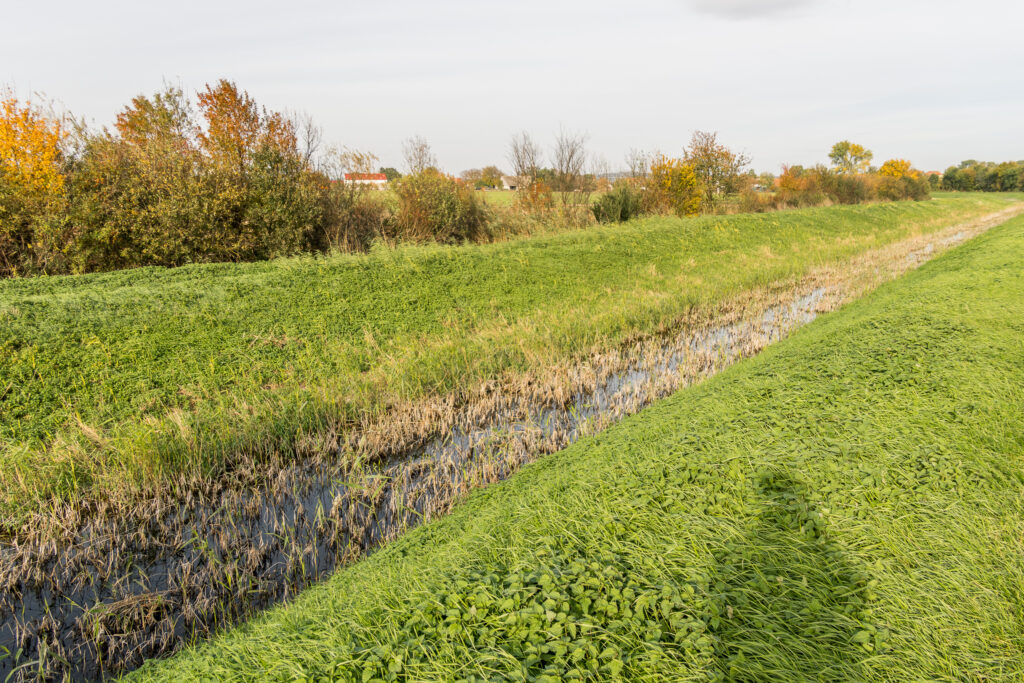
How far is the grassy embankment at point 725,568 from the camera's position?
92.2 inches

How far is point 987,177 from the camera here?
78.3m

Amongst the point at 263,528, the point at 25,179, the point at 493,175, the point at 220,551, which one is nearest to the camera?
the point at 220,551

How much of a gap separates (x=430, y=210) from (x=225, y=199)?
291 inches

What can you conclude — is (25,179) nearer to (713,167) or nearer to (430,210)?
(430,210)

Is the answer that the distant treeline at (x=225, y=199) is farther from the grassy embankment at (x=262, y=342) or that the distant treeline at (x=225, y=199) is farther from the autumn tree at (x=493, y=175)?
the autumn tree at (x=493, y=175)

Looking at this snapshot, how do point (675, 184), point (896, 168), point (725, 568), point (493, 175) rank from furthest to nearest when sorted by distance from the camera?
point (896, 168) → point (493, 175) → point (675, 184) → point (725, 568)

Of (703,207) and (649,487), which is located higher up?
(703,207)

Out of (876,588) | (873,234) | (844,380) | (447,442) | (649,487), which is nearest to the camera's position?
(876,588)

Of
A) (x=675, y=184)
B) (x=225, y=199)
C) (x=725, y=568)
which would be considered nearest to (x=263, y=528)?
(x=725, y=568)

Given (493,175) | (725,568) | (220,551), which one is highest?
(493,175)

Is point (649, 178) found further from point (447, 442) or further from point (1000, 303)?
point (447, 442)

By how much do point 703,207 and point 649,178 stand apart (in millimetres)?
5090

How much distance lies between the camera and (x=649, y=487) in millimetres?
3699

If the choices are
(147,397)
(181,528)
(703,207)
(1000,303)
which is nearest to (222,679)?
(181,528)
